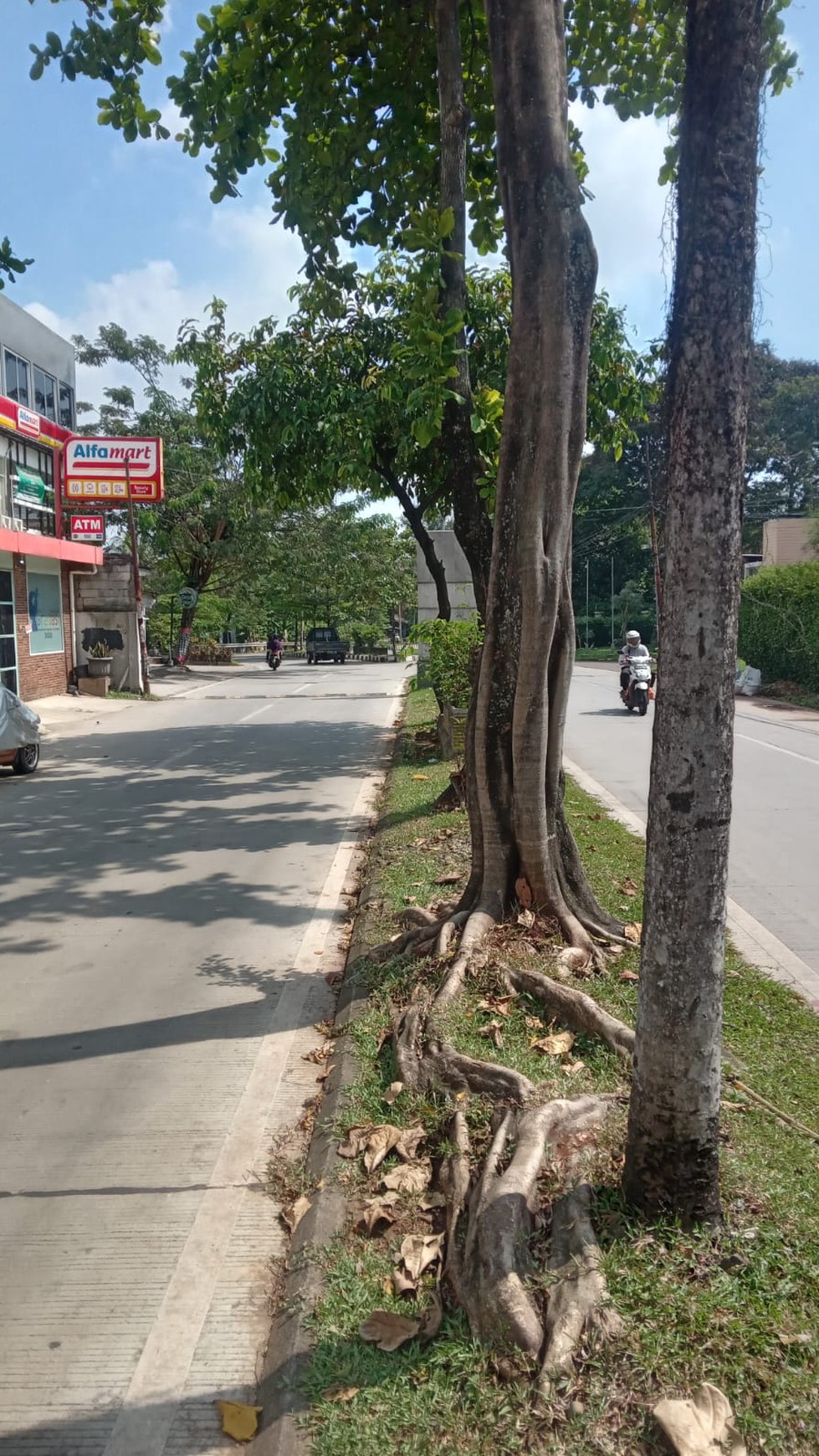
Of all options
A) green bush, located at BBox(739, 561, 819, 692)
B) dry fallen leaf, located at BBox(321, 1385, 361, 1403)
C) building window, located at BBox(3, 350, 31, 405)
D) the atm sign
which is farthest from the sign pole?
dry fallen leaf, located at BBox(321, 1385, 361, 1403)

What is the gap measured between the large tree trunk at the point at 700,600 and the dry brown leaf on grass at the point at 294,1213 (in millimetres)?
1320

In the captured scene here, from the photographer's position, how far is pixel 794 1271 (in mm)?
3010

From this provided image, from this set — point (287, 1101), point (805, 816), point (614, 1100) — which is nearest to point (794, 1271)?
point (614, 1100)

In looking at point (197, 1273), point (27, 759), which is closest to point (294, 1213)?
point (197, 1273)

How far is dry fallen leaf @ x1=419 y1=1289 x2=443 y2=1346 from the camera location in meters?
2.99

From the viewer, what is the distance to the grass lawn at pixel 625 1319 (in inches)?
101

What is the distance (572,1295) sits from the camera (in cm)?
291

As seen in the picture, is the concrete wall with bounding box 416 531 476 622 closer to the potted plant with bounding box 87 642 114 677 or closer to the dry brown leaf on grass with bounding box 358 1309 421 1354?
the potted plant with bounding box 87 642 114 677

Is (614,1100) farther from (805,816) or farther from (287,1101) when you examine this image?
(805,816)

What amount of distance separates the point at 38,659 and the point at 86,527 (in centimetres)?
399

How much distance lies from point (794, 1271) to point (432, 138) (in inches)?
360

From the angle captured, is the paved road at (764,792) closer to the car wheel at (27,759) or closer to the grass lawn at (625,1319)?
the grass lawn at (625,1319)

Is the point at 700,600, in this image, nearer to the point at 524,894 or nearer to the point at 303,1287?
the point at 303,1287

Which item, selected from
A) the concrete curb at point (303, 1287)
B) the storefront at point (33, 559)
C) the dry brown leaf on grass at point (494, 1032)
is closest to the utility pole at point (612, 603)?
the storefront at point (33, 559)
